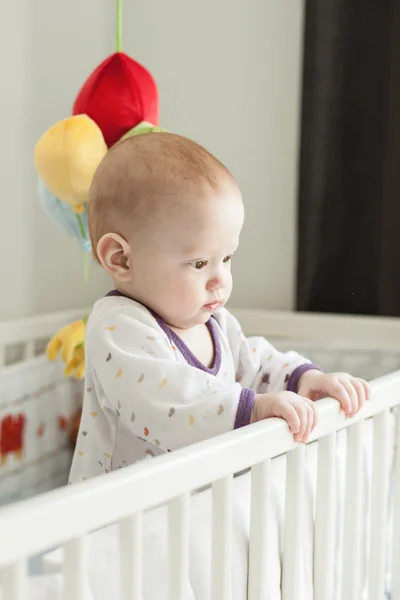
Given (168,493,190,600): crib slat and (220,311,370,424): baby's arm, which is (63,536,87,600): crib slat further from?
(220,311,370,424): baby's arm

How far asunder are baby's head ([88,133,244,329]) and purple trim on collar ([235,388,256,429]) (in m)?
0.15

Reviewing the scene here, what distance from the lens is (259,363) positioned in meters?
1.22

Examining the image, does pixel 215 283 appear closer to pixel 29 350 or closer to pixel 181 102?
pixel 29 350

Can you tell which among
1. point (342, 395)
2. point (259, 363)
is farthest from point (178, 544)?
point (259, 363)

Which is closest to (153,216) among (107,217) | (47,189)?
(107,217)

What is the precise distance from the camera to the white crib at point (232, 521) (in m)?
0.62

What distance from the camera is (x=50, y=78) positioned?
5.98 feet

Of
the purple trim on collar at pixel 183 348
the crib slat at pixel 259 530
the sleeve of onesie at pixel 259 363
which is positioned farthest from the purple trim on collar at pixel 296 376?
the crib slat at pixel 259 530

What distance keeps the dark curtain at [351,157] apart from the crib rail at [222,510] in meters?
0.62

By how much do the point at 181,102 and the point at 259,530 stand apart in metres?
1.26

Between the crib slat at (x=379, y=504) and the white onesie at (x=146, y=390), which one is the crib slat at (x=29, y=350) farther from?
the crib slat at (x=379, y=504)

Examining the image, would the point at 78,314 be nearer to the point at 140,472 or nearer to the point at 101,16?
the point at 101,16

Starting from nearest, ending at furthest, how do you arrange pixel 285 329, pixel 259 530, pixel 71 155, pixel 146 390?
pixel 259 530 → pixel 146 390 → pixel 71 155 → pixel 285 329

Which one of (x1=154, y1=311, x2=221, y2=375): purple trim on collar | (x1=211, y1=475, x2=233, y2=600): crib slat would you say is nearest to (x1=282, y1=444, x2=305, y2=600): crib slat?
(x1=211, y1=475, x2=233, y2=600): crib slat
